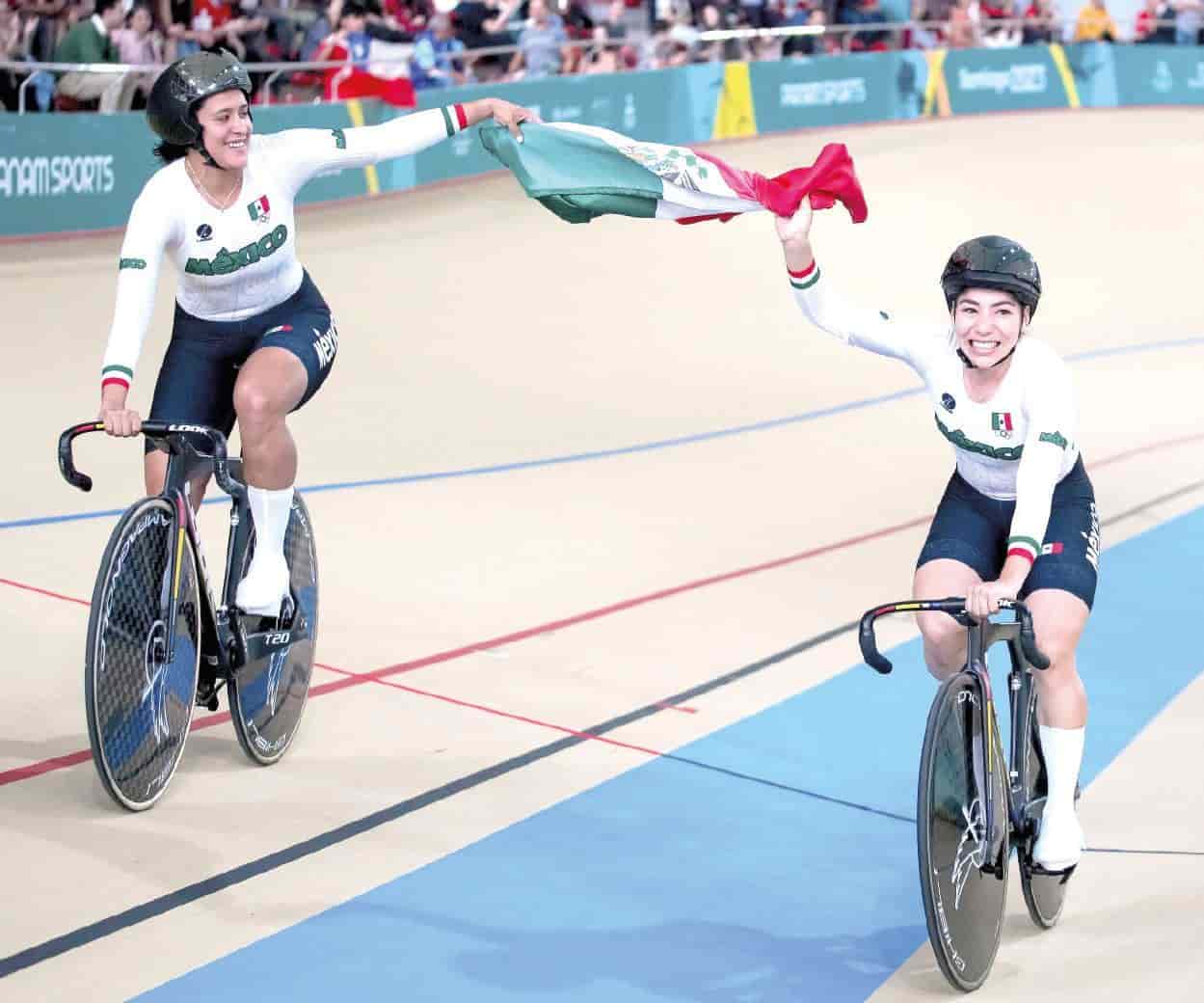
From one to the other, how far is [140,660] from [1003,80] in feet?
65.2

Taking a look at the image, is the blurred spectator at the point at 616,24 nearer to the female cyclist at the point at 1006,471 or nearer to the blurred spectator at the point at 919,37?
the blurred spectator at the point at 919,37

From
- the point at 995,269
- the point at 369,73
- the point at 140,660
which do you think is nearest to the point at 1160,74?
the point at 369,73

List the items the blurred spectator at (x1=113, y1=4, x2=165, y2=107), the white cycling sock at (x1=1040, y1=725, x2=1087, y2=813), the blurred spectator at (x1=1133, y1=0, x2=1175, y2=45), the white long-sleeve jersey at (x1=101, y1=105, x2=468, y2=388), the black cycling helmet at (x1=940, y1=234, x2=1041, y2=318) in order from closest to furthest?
the black cycling helmet at (x1=940, y1=234, x2=1041, y2=318), the white cycling sock at (x1=1040, y1=725, x2=1087, y2=813), the white long-sleeve jersey at (x1=101, y1=105, x2=468, y2=388), the blurred spectator at (x1=113, y1=4, x2=165, y2=107), the blurred spectator at (x1=1133, y1=0, x2=1175, y2=45)

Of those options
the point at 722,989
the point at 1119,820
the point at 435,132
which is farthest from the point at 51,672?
the point at 1119,820

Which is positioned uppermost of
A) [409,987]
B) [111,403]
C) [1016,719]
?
[111,403]

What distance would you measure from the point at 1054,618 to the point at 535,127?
1.82m

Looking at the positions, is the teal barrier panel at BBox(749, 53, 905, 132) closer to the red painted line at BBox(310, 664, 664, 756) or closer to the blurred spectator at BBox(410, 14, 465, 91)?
the blurred spectator at BBox(410, 14, 465, 91)

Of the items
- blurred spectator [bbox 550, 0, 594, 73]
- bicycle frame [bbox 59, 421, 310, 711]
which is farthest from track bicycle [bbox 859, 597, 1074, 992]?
blurred spectator [bbox 550, 0, 594, 73]

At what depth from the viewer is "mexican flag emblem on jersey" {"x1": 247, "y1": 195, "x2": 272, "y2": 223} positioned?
4305 millimetres

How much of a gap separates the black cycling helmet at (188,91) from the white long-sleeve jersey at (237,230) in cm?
9

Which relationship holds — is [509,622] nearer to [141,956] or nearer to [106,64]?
[141,956]

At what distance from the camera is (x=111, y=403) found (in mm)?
3982

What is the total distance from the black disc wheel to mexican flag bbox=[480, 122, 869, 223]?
38.1 inches

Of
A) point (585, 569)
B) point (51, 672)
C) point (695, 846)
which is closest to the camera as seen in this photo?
point (695, 846)
